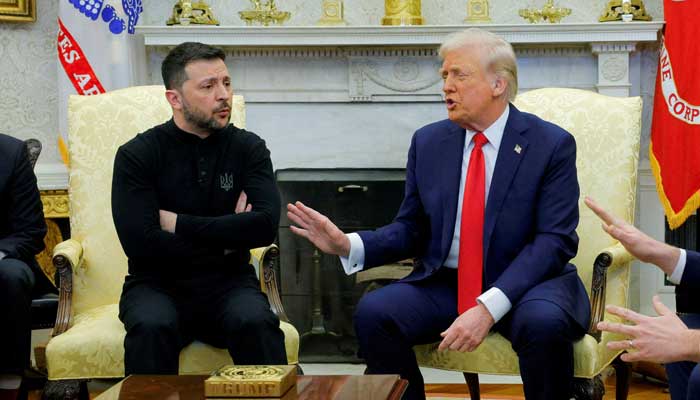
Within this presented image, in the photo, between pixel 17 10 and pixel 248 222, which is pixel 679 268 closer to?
pixel 248 222

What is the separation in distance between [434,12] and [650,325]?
2.95 meters

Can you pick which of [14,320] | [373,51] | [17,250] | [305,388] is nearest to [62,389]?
[14,320]

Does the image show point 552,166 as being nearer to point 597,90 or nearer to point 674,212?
point 674,212

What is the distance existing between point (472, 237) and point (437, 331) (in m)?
0.30

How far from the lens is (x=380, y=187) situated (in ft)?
15.0

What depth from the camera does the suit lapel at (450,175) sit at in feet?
10.1

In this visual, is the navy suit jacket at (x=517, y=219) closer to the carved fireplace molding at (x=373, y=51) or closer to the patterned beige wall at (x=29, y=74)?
the carved fireplace molding at (x=373, y=51)

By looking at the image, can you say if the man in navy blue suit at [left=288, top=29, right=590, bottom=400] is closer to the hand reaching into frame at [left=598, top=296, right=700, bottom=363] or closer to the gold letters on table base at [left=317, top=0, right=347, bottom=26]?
the hand reaching into frame at [left=598, top=296, right=700, bottom=363]

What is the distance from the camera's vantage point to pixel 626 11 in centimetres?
464

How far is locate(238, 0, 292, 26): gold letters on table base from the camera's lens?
15.7 ft

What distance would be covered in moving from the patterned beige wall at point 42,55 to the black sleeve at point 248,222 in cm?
188

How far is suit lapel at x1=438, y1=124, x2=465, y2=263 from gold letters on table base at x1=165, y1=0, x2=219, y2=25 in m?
1.96

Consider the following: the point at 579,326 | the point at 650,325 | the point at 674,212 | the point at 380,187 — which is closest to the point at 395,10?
the point at 380,187

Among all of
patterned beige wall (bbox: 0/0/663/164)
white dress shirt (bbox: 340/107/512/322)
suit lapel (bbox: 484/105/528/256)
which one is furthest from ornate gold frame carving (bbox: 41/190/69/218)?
suit lapel (bbox: 484/105/528/256)
